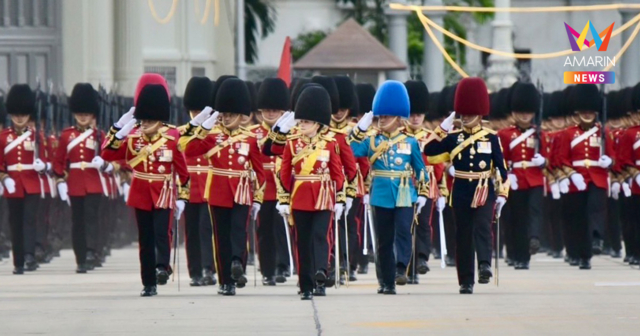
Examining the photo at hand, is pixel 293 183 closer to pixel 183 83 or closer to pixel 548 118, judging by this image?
pixel 548 118

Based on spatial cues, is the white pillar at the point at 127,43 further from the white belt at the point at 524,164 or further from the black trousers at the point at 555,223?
the white belt at the point at 524,164

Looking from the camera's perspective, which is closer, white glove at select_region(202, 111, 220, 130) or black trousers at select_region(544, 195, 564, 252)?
white glove at select_region(202, 111, 220, 130)

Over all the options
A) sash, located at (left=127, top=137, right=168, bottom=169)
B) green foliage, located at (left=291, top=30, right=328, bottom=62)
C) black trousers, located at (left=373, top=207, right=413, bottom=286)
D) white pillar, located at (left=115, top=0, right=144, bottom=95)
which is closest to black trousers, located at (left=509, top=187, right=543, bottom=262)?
black trousers, located at (left=373, top=207, right=413, bottom=286)

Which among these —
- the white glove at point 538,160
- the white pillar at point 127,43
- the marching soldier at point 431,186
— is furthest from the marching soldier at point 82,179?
the white pillar at point 127,43

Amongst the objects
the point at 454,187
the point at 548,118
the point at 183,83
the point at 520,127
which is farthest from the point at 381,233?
the point at 183,83

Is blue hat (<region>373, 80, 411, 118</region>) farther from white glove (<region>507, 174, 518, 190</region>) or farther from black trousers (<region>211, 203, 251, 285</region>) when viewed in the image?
white glove (<region>507, 174, 518, 190</region>)

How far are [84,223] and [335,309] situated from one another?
6300 mm

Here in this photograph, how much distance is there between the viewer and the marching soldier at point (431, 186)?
19.2m

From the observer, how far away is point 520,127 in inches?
836

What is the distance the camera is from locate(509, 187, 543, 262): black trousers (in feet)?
69.2

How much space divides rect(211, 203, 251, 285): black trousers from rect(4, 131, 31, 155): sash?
4.55m

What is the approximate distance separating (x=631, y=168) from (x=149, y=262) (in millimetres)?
6562

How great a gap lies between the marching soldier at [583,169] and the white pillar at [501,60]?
16202mm

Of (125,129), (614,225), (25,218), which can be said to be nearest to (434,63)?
(614,225)
